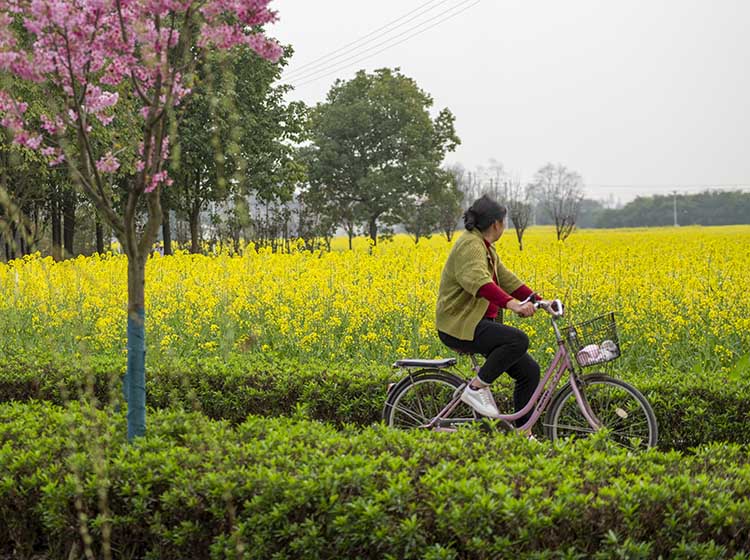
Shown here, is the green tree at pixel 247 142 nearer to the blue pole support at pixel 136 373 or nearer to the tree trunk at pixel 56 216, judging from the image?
the tree trunk at pixel 56 216

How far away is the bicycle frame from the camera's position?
4826 mm

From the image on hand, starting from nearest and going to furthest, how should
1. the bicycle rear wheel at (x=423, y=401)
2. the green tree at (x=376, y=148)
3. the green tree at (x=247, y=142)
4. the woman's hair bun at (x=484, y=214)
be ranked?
the woman's hair bun at (x=484, y=214) < the bicycle rear wheel at (x=423, y=401) < the green tree at (x=247, y=142) < the green tree at (x=376, y=148)

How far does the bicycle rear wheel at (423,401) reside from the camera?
5.23 metres

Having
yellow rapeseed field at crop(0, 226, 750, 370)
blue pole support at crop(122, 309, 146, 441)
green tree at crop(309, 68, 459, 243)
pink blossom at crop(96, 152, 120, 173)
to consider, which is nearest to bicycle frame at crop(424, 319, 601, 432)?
blue pole support at crop(122, 309, 146, 441)

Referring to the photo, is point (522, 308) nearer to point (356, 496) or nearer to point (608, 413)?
point (608, 413)

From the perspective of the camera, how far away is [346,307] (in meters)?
9.12

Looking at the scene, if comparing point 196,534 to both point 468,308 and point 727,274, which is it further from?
point 727,274

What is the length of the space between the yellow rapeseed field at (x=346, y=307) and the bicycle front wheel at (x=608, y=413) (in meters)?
2.59

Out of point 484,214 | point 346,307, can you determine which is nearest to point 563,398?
point 484,214

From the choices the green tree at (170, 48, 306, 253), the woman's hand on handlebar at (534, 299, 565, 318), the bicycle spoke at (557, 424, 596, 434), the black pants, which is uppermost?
the green tree at (170, 48, 306, 253)

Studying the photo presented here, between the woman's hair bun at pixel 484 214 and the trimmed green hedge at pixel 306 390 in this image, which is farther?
the trimmed green hedge at pixel 306 390

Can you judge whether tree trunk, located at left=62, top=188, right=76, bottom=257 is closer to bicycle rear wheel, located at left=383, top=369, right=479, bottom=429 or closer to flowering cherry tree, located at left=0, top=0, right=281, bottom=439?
bicycle rear wheel, located at left=383, top=369, right=479, bottom=429

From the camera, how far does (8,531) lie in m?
4.03

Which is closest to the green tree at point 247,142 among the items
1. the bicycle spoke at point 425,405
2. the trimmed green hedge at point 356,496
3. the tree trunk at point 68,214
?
the tree trunk at point 68,214
